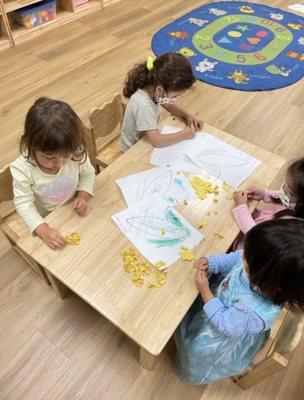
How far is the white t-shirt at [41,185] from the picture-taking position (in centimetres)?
104

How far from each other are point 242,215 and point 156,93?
654 mm

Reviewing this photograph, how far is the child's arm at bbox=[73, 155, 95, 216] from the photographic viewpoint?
1.01m

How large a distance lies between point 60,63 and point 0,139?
1038 mm

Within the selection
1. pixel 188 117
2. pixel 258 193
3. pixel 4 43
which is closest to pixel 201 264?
pixel 258 193

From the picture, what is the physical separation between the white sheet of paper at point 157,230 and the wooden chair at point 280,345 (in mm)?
318

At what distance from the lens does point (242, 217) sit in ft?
3.30

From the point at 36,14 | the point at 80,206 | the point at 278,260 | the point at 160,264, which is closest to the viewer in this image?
the point at 278,260

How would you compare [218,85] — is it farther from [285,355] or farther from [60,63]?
[285,355]

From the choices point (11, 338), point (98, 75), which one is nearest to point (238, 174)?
point (11, 338)

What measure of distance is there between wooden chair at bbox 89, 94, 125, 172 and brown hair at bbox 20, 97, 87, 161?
0.45 metres

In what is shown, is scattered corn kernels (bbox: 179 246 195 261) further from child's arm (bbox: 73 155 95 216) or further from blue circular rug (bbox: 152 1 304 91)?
blue circular rug (bbox: 152 1 304 91)

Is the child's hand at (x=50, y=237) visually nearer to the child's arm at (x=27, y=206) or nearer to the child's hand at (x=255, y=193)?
the child's arm at (x=27, y=206)

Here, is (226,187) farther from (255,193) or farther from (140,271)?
(140,271)

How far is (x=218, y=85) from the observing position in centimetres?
259
